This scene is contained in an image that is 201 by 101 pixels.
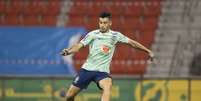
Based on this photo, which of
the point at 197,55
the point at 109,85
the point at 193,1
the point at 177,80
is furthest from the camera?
the point at 193,1

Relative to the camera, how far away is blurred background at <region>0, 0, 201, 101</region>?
15930mm

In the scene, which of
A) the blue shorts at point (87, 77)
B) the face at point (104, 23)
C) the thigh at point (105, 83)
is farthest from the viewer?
the blue shorts at point (87, 77)

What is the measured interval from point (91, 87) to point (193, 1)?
5.00 m

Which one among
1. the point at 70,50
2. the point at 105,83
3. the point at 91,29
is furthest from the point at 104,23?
the point at 91,29

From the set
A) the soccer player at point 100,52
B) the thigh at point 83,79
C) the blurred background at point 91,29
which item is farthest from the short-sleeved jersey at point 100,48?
the blurred background at point 91,29

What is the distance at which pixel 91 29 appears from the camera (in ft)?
54.4

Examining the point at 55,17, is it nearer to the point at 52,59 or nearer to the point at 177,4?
the point at 52,59

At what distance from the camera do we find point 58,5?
1761 centimetres

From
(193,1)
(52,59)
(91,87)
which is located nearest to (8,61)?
(52,59)

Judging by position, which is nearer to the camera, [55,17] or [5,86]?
[5,86]

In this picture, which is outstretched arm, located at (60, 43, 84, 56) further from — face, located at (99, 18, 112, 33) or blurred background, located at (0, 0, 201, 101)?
blurred background, located at (0, 0, 201, 101)

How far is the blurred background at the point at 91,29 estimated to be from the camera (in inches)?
627

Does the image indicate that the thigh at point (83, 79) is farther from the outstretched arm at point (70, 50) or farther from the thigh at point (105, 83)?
the outstretched arm at point (70, 50)

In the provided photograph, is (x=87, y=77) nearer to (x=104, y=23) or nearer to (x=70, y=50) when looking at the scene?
(x=70, y=50)
